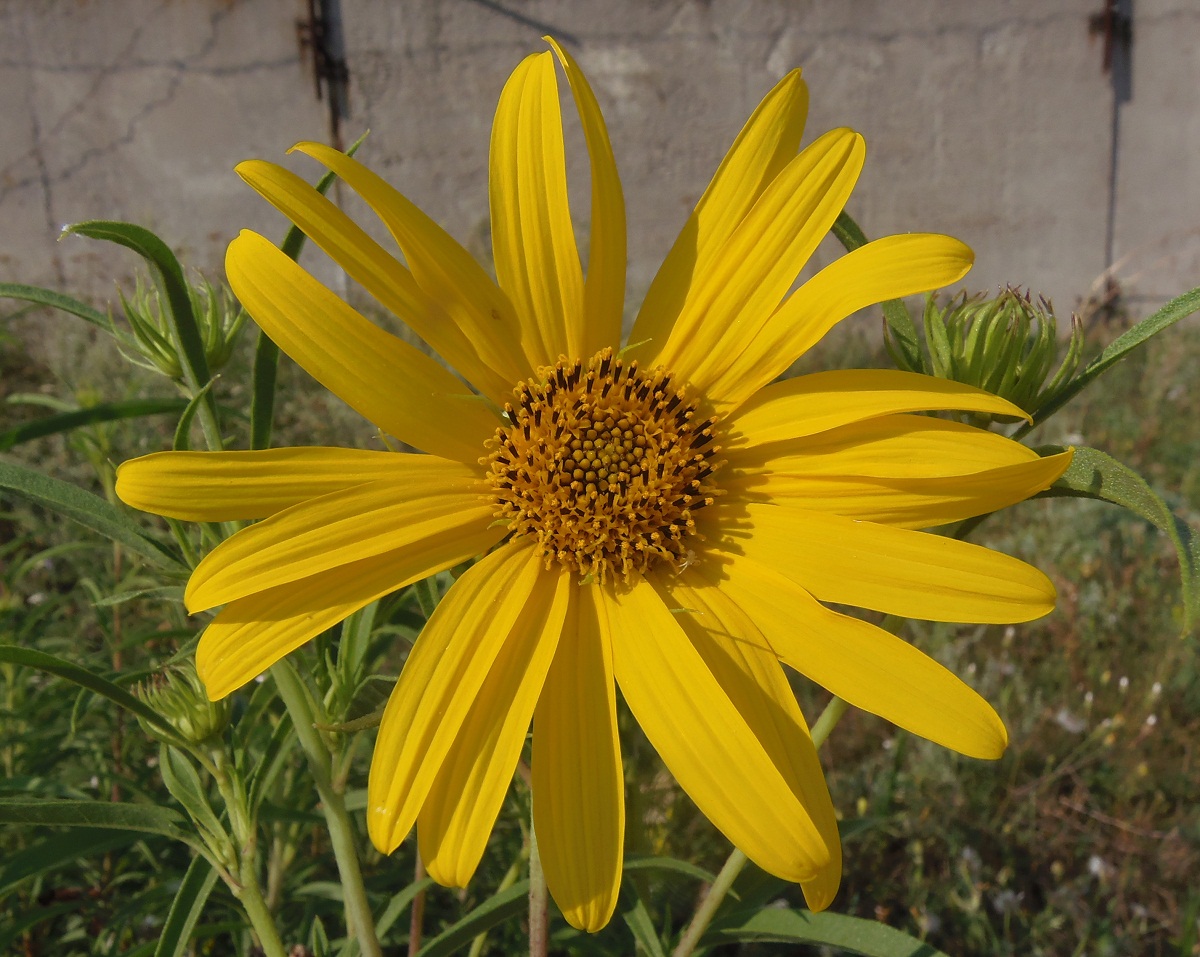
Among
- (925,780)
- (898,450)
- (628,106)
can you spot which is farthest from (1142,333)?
(628,106)

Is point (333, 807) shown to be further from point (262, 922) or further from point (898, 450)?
point (898, 450)

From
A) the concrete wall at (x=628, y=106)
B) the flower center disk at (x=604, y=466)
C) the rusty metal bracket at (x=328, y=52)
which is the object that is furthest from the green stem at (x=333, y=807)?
the rusty metal bracket at (x=328, y=52)

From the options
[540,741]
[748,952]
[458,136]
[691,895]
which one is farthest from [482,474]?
[458,136]

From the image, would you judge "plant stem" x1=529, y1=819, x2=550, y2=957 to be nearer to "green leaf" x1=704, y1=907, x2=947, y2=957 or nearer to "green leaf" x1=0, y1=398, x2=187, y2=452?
"green leaf" x1=704, y1=907, x2=947, y2=957

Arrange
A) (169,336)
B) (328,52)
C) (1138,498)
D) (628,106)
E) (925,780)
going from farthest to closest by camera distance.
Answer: (628,106), (328,52), (925,780), (169,336), (1138,498)

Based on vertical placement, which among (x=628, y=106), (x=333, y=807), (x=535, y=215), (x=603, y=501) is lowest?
(x=333, y=807)

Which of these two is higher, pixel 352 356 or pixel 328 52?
pixel 328 52

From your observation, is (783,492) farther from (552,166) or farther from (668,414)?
(552,166)
